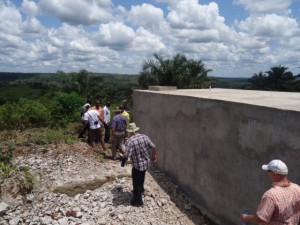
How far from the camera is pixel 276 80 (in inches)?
1313

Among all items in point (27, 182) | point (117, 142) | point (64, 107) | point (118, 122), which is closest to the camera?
point (27, 182)

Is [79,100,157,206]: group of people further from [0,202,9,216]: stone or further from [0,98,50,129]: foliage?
[0,98,50,129]: foliage

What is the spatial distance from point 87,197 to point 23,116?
27.8ft

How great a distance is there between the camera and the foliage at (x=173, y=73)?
70.3 feet

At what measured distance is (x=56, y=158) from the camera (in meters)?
9.62

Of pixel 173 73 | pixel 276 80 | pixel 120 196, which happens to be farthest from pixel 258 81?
pixel 120 196

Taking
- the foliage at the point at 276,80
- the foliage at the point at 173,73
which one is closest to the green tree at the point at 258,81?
the foliage at the point at 276,80

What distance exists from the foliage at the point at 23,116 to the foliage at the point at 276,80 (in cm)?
2233

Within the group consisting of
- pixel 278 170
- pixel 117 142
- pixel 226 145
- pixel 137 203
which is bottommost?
pixel 137 203

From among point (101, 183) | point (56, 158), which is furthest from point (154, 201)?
point (56, 158)

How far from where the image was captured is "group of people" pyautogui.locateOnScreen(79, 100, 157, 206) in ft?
22.8

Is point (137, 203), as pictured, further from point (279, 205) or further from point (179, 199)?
point (279, 205)

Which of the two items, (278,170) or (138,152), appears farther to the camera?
(138,152)

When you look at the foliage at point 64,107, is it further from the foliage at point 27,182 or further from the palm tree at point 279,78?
the palm tree at point 279,78
